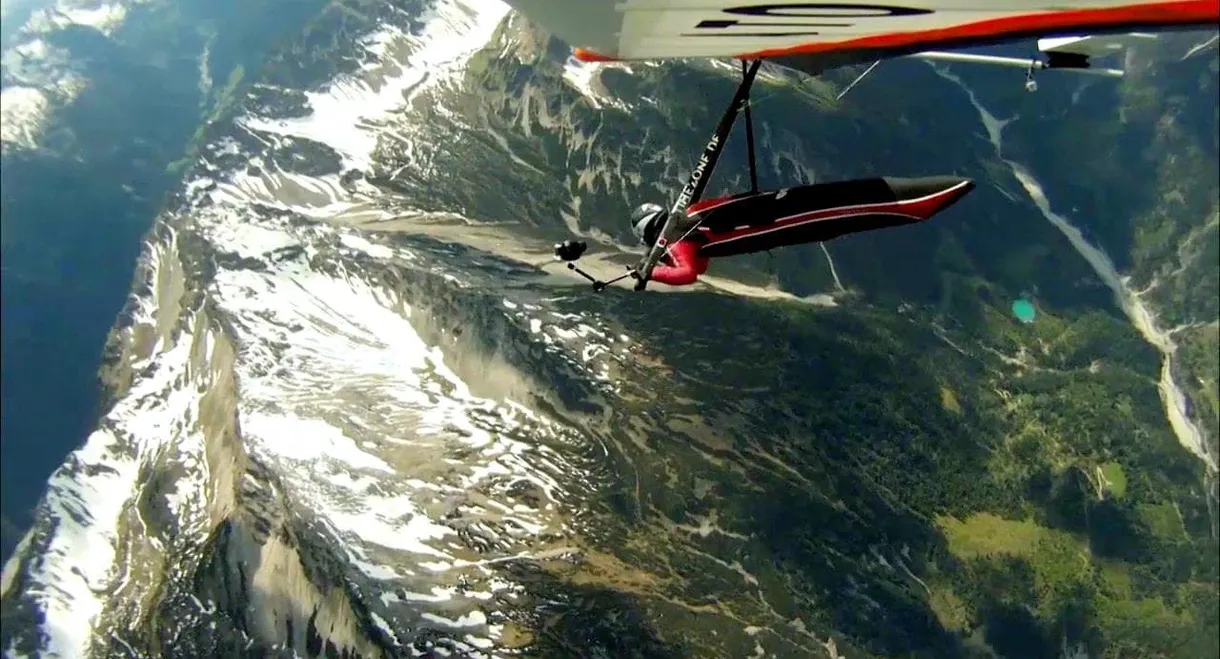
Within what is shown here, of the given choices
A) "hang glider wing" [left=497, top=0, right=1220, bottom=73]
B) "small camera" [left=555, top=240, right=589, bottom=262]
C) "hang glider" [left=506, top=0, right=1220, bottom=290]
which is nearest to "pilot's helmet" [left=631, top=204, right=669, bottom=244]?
"small camera" [left=555, top=240, right=589, bottom=262]

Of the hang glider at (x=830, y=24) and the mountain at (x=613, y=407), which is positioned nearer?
the hang glider at (x=830, y=24)

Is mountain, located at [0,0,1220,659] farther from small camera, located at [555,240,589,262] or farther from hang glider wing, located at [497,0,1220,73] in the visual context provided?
hang glider wing, located at [497,0,1220,73]

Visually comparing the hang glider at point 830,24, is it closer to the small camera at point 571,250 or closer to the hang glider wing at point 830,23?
the hang glider wing at point 830,23

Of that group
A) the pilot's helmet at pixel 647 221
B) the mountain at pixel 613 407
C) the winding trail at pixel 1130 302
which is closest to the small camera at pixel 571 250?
the pilot's helmet at pixel 647 221

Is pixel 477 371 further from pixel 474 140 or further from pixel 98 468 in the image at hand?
pixel 98 468

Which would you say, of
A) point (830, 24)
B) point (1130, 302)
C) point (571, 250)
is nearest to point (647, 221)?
point (571, 250)
